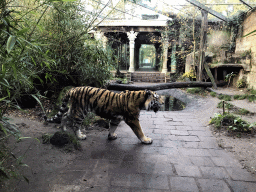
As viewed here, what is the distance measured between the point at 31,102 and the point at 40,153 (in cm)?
234

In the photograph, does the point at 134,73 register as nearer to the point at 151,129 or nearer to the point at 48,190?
the point at 151,129

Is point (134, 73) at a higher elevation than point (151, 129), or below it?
higher

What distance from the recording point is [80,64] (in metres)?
3.97

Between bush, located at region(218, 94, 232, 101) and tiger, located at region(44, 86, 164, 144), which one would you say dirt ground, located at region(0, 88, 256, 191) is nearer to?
tiger, located at region(44, 86, 164, 144)

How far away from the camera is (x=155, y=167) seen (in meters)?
2.48

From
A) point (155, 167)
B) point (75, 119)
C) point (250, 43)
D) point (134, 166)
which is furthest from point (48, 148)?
point (250, 43)

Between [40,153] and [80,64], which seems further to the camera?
[80,64]

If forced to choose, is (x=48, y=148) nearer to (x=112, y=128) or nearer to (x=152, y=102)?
(x=112, y=128)

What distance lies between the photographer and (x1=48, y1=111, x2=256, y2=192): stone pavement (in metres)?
2.08

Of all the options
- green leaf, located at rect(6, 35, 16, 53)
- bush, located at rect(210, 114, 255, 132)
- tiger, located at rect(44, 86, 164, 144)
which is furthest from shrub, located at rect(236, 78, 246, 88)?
green leaf, located at rect(6, 35, 16, 53)

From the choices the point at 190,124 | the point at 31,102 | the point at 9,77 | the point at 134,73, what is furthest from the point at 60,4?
the point at 134,73

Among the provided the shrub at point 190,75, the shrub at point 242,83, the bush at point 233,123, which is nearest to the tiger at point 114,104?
the bush at point 233,123

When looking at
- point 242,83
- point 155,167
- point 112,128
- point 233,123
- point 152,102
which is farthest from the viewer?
point 242,83

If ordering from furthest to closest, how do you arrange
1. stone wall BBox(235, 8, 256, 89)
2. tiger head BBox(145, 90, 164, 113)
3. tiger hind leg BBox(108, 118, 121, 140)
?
stone wall BBox(235, 8, 256, 89), tiger hind leg BBox(108, 118, 121, 140), tiger head BBox(145, 90, 164, 113)
